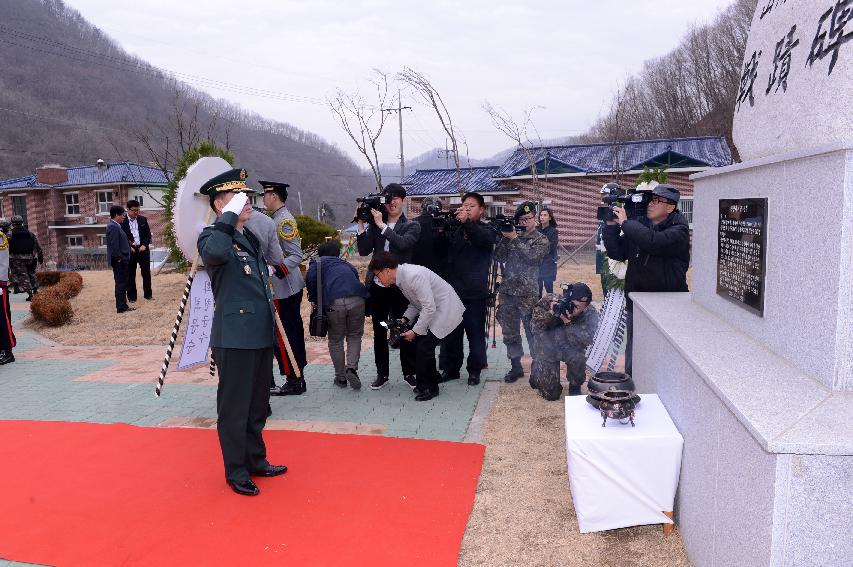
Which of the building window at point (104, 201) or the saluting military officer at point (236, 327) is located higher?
the building window at point (104, 201)

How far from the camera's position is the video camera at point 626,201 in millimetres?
4867

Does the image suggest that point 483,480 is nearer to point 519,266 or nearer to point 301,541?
point 301,541

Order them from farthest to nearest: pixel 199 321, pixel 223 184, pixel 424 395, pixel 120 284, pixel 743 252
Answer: pixel 120 284 → pixel 424 395 → pixel 199 321 → pixel 223 184 → pixel 743 252

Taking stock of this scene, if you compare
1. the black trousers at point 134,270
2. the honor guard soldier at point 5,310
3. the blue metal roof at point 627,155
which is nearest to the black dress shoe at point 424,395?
the honor guard soldier at point 5,310

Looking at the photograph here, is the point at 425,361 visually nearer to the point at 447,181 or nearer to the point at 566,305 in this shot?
the point at 566,305

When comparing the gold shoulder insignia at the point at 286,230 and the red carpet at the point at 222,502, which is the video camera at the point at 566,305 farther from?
the gold shoulder insignia at the point at 286,230

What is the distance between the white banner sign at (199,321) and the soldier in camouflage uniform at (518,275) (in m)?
2.76

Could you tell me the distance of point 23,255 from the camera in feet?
43.8

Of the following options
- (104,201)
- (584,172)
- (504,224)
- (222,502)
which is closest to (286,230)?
(504,224)

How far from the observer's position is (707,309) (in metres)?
4.10

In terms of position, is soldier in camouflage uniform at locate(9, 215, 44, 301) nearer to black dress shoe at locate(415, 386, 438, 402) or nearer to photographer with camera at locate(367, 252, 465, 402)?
photographer with camera at locate(367, 252, 465, 402)

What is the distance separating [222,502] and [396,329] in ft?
7.47

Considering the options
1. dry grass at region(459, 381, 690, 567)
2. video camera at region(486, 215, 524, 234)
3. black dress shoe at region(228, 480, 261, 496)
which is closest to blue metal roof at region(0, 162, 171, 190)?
video camera at region(486, 215, 524, 234)

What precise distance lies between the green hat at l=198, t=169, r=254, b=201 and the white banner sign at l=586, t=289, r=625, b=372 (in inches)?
132
